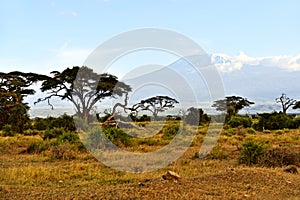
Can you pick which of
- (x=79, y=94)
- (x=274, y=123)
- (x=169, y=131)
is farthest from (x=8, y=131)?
(x=274, y=123)

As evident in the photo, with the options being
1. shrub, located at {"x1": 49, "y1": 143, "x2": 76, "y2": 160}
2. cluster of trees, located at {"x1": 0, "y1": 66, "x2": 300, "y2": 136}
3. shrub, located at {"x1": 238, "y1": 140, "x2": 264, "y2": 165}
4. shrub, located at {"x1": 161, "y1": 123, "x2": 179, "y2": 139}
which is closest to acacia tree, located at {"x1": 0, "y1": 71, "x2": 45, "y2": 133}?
cluster of trees, located at {"x1": 0, "y1": 66, "x2": 300, "y2": 136}

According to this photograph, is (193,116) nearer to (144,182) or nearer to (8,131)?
(8,131)

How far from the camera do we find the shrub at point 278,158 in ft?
33.2

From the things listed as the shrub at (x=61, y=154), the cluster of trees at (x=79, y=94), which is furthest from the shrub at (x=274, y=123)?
the shrub at (x=61, y=154)

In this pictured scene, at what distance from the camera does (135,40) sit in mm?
10953

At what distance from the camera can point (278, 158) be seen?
33.4ft

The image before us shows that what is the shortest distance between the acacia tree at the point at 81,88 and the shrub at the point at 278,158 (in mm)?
17022

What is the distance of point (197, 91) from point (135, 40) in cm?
237

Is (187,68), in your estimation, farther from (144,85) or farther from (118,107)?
(118,107)

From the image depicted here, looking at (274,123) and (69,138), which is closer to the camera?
(69,138)

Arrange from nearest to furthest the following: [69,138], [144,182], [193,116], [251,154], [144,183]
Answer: [144,183] < [144,182] < [251,154] < [69,138] < [193,116]

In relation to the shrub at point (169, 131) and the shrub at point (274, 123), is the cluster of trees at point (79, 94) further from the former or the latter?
the shrub at point (169, 131)

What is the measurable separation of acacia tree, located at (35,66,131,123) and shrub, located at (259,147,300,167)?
17.0 m

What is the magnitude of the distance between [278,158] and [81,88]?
19625 millimetres
